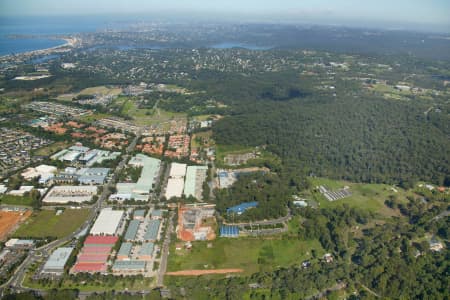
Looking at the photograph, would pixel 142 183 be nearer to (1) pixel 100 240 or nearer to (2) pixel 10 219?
(1) pixel 100 240

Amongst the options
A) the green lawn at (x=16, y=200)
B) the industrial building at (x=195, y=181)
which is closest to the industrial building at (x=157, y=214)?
the industrial building at (x=195, y=181)

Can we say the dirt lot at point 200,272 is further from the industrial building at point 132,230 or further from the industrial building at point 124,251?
the industrial building at point 132,230

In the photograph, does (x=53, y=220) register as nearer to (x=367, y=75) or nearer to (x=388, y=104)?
(x=388, y=104)

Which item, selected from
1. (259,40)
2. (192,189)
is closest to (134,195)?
(192,189)

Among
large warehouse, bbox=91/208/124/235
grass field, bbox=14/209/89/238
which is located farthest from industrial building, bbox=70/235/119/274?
grass field, bbox=14/209/89/238

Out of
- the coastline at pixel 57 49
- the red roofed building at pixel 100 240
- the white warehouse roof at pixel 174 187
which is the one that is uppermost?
the coastline at pixel 57 49

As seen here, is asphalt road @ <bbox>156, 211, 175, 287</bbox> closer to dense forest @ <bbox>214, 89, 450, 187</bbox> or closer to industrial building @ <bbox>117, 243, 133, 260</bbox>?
industrial building @ <bbox>117, 243, 133, 260</bbox>
